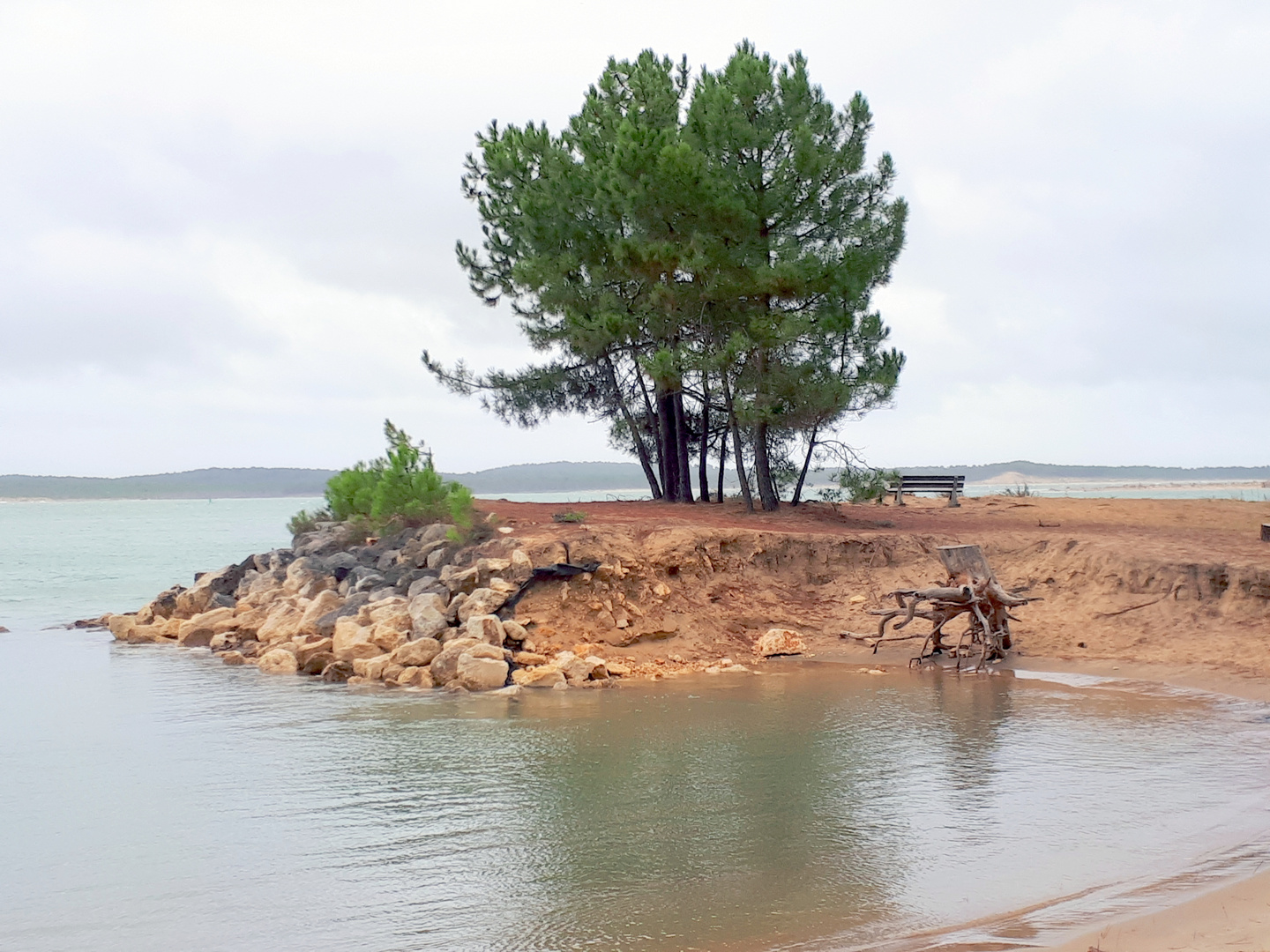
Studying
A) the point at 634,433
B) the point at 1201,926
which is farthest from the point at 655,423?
the point at 1201,926

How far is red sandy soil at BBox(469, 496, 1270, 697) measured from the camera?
14188 mm

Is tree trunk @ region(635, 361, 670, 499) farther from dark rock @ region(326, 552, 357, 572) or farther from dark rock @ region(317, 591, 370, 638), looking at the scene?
dark rock @ region(317, 591, 370, 638)

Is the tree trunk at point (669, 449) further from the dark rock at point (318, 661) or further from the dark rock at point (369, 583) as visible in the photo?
the dark rock at point (318, 661)

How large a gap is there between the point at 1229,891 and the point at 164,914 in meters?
6.16

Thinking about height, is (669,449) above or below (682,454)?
above

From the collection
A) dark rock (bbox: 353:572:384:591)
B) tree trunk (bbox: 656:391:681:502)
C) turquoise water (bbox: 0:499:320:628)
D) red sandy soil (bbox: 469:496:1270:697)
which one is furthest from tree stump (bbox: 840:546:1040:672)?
turquoise water (bbox: 0:499:320:628)

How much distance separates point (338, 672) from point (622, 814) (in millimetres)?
7673

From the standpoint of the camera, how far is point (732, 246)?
22156 millimetres

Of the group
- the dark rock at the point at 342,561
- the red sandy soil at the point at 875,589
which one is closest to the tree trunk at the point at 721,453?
the red sandy soil at the point at 875,589

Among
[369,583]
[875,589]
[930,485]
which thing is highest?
[930,485]

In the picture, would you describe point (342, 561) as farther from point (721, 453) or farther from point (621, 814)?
point (621, 814)

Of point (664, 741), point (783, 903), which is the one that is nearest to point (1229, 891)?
point (783, 903)

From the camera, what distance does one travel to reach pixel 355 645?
1550 cm

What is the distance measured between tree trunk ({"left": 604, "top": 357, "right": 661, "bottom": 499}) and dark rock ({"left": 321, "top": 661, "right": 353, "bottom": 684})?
11.6 metres
